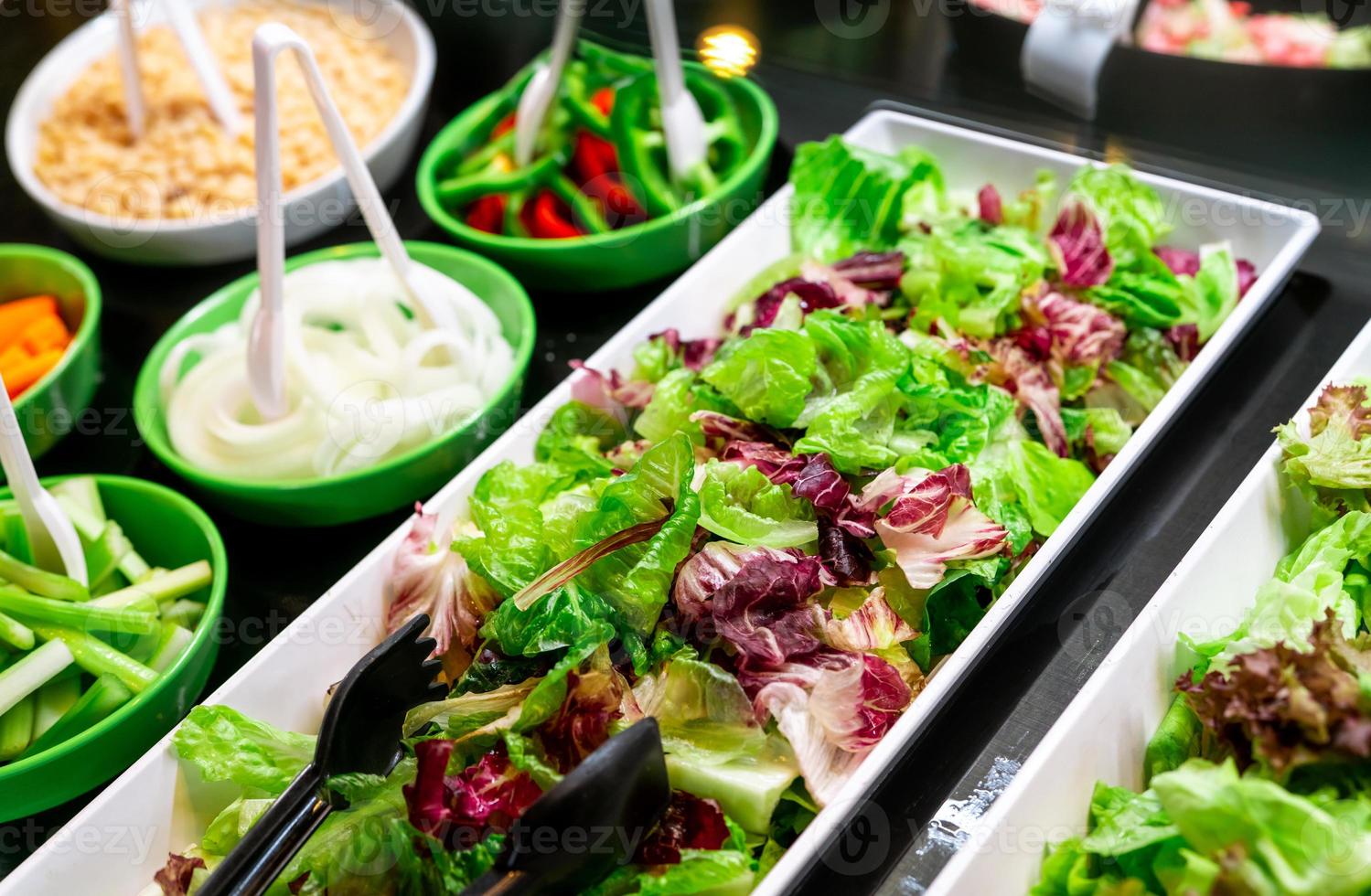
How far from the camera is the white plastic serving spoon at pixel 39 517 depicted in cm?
159

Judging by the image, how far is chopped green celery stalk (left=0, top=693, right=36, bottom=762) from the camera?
154 centimetres

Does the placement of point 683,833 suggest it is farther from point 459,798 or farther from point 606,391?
point 606,391

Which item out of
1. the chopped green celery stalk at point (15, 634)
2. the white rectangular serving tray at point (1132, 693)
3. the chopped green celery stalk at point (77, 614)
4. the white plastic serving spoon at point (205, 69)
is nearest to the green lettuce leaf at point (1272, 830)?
the white rectangular serving tray at point (1132, 693)

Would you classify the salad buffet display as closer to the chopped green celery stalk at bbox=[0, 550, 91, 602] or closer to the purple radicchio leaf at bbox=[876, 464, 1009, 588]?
the purple radicchio leaf at bbox=[876, 464, 1009, 588]

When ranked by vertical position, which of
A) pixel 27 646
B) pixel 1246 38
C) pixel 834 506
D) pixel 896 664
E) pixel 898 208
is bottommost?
pixel 27 646

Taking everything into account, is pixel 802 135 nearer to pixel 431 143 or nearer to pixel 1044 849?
pixel 431 143

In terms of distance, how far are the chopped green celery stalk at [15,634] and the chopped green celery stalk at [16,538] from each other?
0.14m

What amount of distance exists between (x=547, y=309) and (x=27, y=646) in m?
1.10

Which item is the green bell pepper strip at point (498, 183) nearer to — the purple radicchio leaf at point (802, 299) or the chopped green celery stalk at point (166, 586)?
the purple radicchio leaf at point (802, 299)

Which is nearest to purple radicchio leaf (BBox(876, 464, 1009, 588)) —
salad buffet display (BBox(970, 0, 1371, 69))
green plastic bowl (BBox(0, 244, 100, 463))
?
salad buffet display (BBox(970, 0, 1371, 69))

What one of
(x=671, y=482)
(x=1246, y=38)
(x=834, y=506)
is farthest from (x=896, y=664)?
(x=1246, y=38)

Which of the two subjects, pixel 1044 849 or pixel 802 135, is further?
pixel 802 135

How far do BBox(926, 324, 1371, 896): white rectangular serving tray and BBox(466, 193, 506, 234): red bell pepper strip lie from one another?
1.52 m

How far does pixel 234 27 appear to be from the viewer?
112 inches
